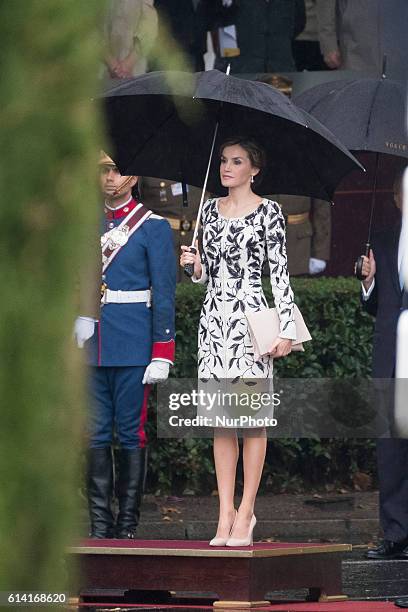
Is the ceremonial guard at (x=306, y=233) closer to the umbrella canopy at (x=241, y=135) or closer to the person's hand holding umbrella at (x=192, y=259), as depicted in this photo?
the umbrella canopy at (x=241, y=135)

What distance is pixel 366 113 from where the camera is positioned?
8.88 metres

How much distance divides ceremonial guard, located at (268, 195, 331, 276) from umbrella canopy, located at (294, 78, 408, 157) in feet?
9.66

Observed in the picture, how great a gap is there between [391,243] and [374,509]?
271 cm

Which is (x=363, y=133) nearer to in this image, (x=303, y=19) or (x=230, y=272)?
(x=230, y=272)

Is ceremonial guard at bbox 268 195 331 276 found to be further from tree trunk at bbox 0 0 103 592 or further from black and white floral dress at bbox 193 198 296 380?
tree trunk at bbox 0 0 103 592

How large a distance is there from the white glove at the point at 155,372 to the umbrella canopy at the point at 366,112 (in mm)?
1722

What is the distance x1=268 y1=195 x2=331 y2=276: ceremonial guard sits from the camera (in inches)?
493

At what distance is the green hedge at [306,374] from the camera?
10.9 metres

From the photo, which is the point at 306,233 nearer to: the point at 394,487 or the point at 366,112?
the point at 366,112

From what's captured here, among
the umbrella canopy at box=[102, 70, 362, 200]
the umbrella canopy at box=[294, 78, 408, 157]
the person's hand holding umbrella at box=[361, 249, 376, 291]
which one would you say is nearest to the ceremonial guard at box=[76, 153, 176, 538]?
the umbrella canopy at box=[102, 70, 362, 200]

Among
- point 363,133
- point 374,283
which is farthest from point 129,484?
point 363,133

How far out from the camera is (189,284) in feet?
37.9

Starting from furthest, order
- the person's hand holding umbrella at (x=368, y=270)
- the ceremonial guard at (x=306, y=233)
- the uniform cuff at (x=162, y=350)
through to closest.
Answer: the ceremonial guard at (x=306, y=233) < the person's hand holding umbrella at (x=368, y=270) < the uniform cuff at (x=162, y=350)

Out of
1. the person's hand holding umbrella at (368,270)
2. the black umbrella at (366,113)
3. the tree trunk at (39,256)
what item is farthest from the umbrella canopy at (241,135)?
the tree trunk at (39,256)
